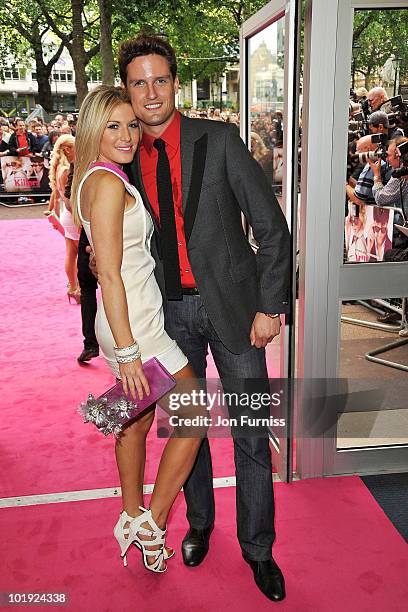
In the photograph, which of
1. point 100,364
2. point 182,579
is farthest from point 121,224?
point 100,364

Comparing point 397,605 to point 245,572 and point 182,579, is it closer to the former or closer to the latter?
point 245,572

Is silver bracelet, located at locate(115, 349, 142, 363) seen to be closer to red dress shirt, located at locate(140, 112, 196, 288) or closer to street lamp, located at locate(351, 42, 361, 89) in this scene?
red dress shirt, located at locate(140, 112, 196, 288)

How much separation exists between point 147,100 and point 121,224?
40 centimetres

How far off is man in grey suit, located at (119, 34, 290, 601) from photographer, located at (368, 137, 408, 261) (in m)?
0.90

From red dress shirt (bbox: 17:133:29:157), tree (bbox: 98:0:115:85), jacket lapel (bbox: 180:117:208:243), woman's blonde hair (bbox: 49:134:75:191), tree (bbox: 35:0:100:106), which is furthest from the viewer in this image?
tree (bbox: 35:0:100:106)

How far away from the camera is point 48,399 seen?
395cm

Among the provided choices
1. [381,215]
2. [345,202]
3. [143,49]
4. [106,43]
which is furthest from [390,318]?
[106,43]

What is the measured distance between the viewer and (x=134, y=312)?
6.81 ft

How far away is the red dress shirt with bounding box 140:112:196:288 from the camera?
2.07m

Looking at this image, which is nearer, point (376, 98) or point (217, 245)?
point (217, 245)

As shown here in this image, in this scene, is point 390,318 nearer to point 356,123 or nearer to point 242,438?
point 356,123

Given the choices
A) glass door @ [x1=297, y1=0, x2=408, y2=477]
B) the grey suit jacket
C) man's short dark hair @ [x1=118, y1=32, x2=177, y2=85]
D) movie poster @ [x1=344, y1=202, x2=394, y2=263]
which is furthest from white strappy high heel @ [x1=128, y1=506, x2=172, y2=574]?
man's short dark hair @ [x1=118, y1=32, x2=177, y2=85]

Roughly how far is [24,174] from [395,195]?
40.8 ft

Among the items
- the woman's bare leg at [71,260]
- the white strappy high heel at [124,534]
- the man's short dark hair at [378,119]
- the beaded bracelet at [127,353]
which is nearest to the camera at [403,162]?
the man's short dark hair at [378,119]
